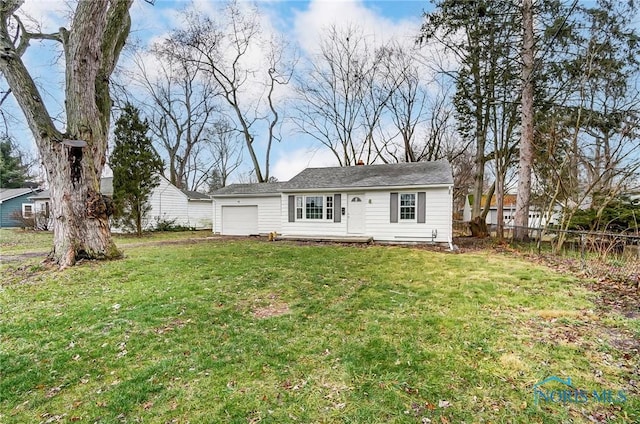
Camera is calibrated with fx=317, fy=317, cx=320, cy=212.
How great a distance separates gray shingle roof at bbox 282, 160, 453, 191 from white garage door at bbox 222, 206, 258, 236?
11.2 feet

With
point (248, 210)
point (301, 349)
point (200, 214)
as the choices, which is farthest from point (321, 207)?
point (200, 214)

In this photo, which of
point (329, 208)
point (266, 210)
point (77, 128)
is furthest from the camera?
point (266, 210)

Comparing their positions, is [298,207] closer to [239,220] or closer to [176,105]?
[239,220]

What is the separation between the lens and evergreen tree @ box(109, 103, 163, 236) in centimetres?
1641

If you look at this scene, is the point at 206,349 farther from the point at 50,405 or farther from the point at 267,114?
the point at 267,114

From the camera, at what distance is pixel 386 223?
43.4ft

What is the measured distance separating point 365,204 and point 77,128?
1003 centimetres

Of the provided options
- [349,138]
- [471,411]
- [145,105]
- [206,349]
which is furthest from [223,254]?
[145,105]

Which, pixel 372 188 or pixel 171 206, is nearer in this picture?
pixel 372 188

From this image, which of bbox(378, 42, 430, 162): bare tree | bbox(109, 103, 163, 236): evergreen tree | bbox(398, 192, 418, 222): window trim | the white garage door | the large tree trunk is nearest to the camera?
the large tree trunk

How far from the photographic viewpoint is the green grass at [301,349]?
103 inches

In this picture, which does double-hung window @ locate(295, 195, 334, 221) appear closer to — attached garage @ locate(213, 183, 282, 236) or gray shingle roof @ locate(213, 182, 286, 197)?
attached garage @ locate(213, 183, 282, 236)

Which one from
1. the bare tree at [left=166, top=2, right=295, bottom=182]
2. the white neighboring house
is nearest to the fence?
the bare tree at [left=166, top=2, right=295, bottom=182]

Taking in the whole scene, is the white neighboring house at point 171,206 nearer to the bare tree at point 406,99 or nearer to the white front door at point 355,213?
Result: the white front door at point 355,213
